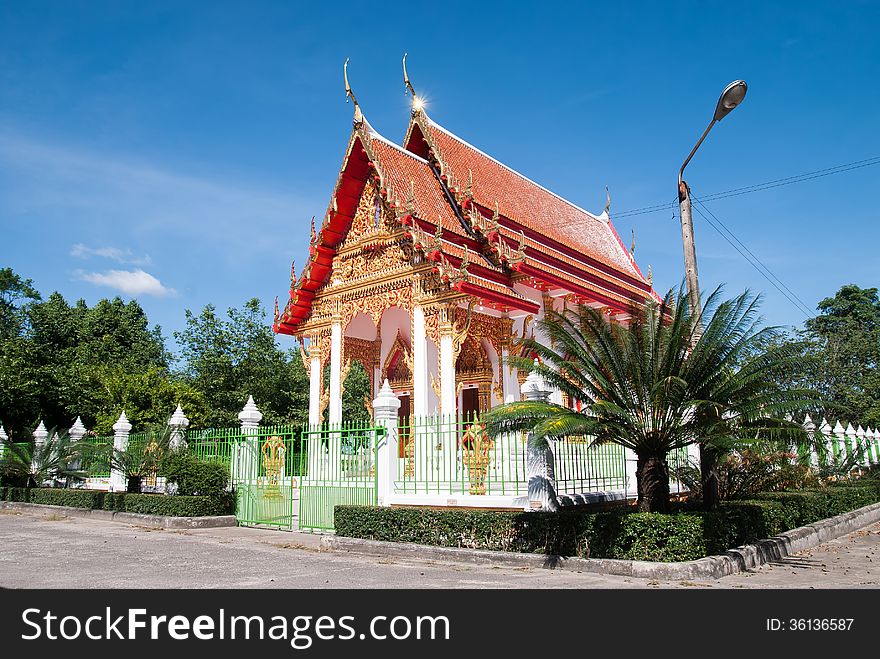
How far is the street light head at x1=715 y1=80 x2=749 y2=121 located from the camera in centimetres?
829

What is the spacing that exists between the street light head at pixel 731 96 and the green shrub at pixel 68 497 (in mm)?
12887

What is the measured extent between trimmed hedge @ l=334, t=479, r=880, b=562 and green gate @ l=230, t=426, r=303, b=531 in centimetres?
285

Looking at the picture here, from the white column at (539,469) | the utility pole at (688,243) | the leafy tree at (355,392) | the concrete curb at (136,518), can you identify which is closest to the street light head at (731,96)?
the utility pole at (688,243)

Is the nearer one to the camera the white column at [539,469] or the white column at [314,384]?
the white column at [539,469]

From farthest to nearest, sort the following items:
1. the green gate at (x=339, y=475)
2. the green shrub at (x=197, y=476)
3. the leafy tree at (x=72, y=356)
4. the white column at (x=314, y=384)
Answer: the leafy tree at (x=72, y=356)
the white column at (x=314, y=384)
the green shrub at (x=197, y=476)
the green gate at (x=339, y=475)

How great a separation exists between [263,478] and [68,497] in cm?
516

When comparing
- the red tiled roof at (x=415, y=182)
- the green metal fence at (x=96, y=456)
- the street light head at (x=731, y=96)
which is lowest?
the green metal fence at (x=96, y=456)

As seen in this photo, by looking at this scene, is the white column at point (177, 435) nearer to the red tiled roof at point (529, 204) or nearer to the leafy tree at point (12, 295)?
the red tiled roof at point (529, 204)

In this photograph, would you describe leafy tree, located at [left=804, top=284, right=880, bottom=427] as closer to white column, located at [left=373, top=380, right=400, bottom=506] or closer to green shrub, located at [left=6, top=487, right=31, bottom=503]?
white column, located at [left=373, top=380, right=400, bottom=506]

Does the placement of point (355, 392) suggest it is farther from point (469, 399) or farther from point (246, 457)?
point (246, 457)

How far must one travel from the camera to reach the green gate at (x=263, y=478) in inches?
488

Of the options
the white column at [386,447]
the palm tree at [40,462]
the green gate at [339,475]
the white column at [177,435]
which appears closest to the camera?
the white column at [386,447]
